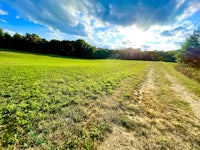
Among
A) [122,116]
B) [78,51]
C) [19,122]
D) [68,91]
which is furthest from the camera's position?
[78,51]

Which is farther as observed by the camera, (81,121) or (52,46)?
(52,46)

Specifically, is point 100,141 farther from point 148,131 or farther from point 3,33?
point 3,33

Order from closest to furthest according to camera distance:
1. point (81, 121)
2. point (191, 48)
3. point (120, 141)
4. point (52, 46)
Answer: point (120, 141)
point (81, 121)
point (191, 48)
point (52, 46)

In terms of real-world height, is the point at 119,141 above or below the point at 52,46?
below

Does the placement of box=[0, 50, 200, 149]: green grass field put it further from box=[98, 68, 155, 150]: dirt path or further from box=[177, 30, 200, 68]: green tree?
box=[177, 30, 200, 68]: green tree

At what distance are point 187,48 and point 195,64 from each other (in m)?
6.05

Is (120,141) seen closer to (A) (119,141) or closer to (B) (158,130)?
(A) (119,141)

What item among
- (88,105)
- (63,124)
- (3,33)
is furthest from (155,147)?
(3,33)

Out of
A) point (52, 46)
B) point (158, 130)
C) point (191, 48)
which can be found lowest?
point (158, 130)

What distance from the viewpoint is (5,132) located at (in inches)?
121

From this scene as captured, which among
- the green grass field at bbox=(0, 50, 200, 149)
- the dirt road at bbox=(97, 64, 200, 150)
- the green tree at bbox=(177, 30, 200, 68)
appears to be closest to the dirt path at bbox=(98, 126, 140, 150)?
the dirt road at bbox=(97, 64, 200, 150)

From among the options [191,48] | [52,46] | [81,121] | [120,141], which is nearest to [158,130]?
[120,141]

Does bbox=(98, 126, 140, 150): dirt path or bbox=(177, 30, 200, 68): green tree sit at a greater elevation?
bbox=(177, 30, 200, 68): green tree

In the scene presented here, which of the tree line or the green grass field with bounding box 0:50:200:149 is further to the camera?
the tree line
